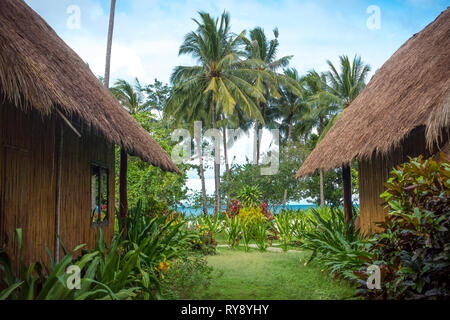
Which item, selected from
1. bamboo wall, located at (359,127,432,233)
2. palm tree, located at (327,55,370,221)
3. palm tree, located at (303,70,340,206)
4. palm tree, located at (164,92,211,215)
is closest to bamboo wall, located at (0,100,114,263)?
bamboo wall, located at (359,127,432,233)

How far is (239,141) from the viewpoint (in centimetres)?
2402

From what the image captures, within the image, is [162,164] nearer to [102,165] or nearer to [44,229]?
[102,165]

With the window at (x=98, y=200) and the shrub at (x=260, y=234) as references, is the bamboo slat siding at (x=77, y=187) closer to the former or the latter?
the window at (x=98, y=200)

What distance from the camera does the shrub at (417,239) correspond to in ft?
9.11

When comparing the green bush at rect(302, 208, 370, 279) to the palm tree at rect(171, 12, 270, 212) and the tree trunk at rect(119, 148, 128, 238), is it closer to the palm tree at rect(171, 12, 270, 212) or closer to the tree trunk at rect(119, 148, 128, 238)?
the tree trunk at rect(119, 148, 128, 238)

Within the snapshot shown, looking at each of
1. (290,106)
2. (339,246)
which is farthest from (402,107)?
(290,106)

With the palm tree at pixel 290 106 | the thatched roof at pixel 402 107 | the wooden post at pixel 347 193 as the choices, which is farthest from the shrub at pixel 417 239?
the palm tree at pixel 290 106

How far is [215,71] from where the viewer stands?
17.2m

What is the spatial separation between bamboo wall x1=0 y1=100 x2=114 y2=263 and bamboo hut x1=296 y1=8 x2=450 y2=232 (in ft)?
10.7

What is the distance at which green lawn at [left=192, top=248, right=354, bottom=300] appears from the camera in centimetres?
429

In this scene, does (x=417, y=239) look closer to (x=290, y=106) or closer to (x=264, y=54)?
(x=264, y=54)

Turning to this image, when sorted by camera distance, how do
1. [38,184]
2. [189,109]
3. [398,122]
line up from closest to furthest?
1. [38,184]
2. [398,122]
3. [189,109]

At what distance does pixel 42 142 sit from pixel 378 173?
4.64 m
